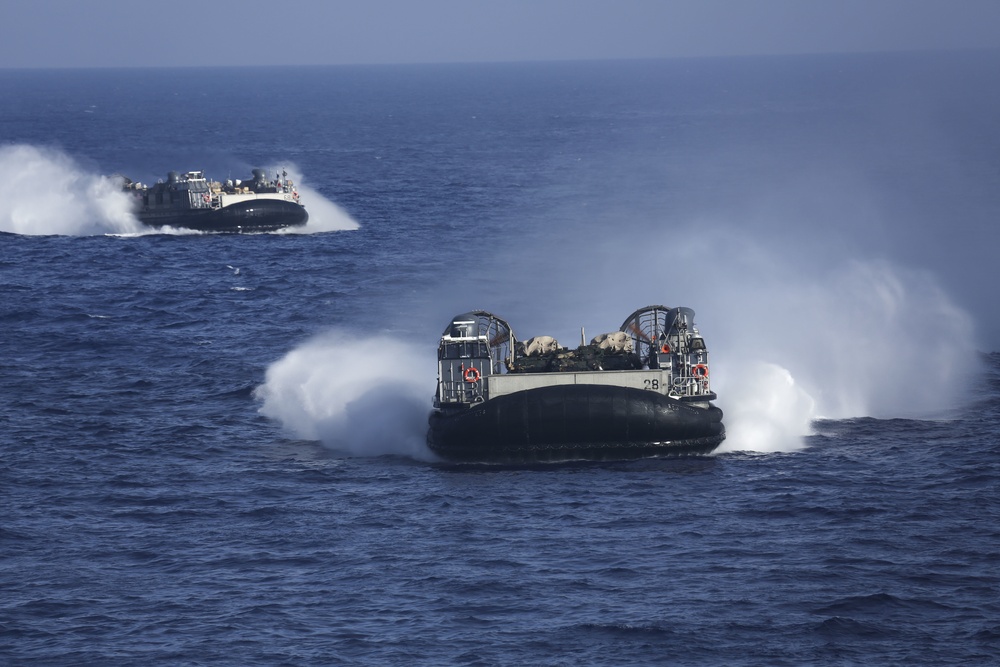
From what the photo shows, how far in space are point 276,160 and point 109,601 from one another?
450 feet

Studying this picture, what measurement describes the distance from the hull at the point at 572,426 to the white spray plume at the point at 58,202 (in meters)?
68.3

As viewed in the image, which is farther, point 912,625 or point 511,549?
point 511,549

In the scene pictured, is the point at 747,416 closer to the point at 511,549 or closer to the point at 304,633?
the point at 511,549

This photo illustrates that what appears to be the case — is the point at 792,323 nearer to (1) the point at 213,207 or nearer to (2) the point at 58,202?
(1) the point at 213,207

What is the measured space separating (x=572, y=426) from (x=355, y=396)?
10106mm

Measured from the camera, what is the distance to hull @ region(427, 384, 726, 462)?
4672 cm

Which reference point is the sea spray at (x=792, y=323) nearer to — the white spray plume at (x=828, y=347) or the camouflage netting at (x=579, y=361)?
the white spray plume at (x=828, y=347)

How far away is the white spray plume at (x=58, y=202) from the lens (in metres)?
109

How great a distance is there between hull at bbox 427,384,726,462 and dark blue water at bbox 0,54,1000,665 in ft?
2.41

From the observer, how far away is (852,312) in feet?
213

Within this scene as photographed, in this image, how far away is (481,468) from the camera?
47.3 meters

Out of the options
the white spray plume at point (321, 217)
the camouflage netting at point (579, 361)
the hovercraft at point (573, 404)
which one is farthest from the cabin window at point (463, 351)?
the white spray plume at point (321, 217)

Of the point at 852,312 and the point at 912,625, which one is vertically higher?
the point at 852,312

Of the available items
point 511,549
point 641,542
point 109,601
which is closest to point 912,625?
point 641,542
